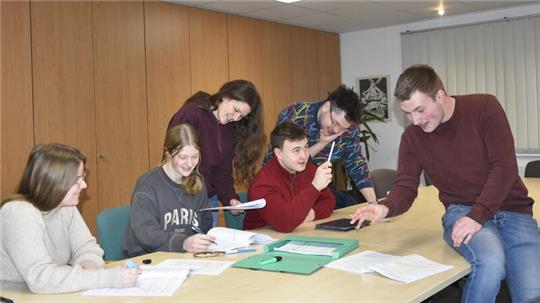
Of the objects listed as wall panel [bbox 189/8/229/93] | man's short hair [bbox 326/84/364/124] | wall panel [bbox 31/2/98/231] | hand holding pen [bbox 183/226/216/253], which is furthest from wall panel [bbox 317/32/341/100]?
hand holding pen [bbox 183/226/216/253]

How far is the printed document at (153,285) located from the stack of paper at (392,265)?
0.52 m

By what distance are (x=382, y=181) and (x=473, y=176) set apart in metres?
2.07

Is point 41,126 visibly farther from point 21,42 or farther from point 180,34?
point 180,34

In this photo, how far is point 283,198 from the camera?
8.72 ft

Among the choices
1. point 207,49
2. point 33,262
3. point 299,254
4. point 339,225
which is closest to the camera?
point 33,262

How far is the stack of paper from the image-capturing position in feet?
5.63

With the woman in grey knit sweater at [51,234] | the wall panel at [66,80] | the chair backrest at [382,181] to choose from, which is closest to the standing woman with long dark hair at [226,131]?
the woman in grey knit sweater at [51,234]

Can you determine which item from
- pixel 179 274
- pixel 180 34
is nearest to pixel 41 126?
pixel 180 34

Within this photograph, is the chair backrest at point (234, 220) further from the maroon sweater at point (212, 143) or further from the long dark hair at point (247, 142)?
the long dark hair at point (247, 142)


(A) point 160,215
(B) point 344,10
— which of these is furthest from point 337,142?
(B) point 344,10

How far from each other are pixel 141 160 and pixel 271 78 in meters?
1.95

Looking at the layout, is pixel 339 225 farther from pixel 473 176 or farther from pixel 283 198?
pixel 473 176

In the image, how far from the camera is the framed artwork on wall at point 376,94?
22.3 ft

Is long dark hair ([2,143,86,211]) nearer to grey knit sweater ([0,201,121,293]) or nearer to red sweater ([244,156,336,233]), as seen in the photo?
grey knit sweater ([0,201,121,293])
